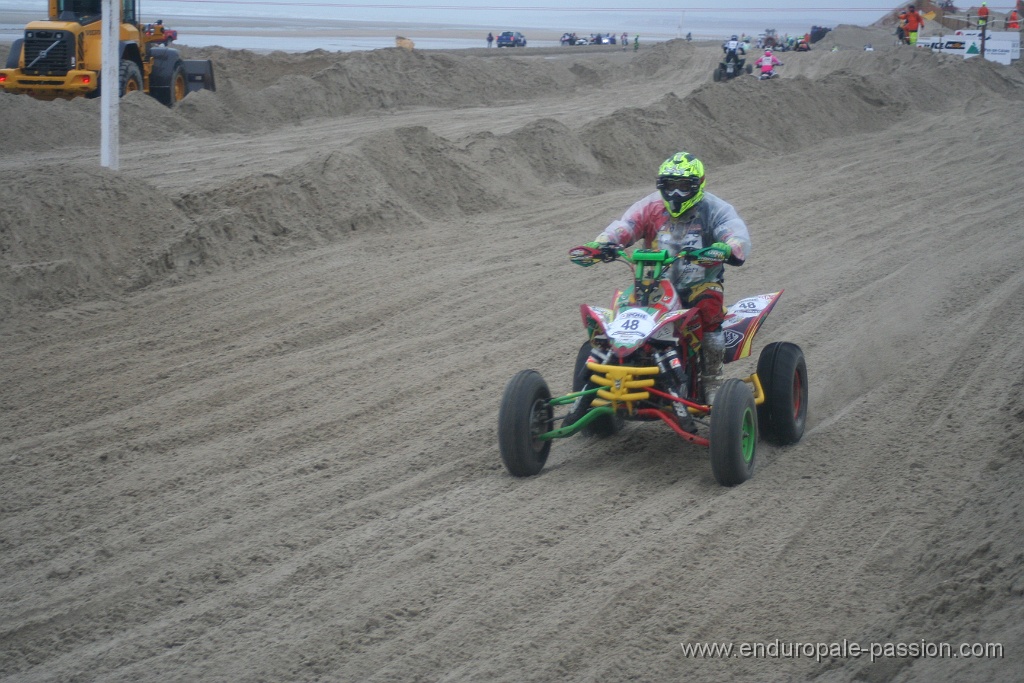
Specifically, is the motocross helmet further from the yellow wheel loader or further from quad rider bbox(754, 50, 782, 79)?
quad rider bbox(754, 50, 782, 79)

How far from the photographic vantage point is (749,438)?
5.79m

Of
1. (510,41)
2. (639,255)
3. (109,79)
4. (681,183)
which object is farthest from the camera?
(510,41)

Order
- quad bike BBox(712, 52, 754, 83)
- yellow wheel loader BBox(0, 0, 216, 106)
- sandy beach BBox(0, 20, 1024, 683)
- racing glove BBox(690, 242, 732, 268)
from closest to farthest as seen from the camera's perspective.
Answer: sandy beach BBox(0, 20, 1024, 683)
racing glove BBox(690, 242, 732, 268)
yellow wheel loader BBox(0, 0, 216, 106)
quad bike BBox(712, 52, 754, 83)

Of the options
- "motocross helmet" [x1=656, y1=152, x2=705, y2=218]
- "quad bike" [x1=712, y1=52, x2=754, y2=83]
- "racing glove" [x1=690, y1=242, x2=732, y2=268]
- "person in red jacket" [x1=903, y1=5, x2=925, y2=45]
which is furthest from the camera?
"person in red jacket" [x1=903, y1=5, x2=925, y2=45]

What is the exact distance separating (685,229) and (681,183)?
367 millimetres

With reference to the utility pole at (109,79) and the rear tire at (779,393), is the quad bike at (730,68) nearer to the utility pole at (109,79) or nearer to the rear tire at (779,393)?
the utility pole at (109,79)

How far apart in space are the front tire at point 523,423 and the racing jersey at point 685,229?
112 centimetres

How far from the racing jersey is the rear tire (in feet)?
2.04

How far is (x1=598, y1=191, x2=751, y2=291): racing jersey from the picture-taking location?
626cm

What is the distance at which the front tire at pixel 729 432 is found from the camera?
5.39m

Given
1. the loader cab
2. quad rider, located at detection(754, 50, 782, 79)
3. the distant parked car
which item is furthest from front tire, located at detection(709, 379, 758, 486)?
the distant parked car

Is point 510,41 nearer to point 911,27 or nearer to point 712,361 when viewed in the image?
point 911,27

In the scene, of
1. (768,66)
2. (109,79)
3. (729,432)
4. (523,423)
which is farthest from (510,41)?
(729,432)

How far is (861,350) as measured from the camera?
827 centimetres
